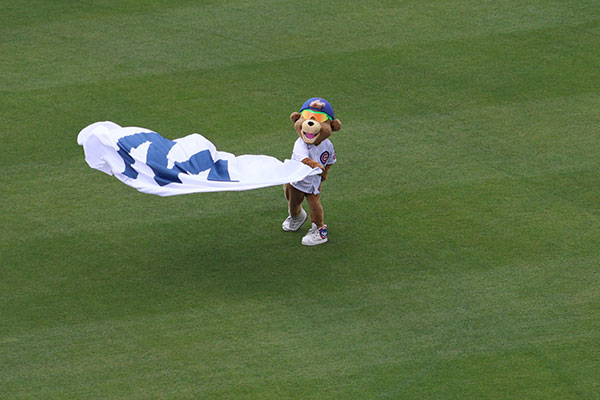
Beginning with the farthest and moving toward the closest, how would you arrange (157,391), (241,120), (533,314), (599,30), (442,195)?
(599,30), (241,120), (442,195), (533,314), (157,391)

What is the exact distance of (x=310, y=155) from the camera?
30.4 feet

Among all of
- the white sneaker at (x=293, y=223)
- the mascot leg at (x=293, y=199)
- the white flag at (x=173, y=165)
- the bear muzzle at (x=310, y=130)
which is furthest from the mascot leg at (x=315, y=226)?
the bear muzzle at (x=310, y=130)

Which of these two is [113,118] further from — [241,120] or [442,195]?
[442,195]

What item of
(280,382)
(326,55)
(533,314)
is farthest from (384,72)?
(280,382)

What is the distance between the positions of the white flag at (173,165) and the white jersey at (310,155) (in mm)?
165

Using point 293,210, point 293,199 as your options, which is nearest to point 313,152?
point 293,199

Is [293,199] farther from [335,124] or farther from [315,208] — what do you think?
[335,124]

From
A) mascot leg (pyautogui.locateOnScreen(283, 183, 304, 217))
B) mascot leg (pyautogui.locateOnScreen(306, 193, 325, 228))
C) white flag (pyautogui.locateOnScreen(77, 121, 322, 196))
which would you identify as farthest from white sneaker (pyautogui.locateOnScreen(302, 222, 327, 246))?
white flag (pyautogui.locateOnScreen(77, 121, 322, 196))

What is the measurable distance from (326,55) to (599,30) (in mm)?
3953

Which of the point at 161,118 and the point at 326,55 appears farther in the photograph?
the point at 326,55

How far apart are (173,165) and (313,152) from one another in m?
1.32

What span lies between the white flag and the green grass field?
31.8 inches

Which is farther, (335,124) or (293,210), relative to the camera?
(293,210)

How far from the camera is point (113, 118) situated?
1194 centimetres
